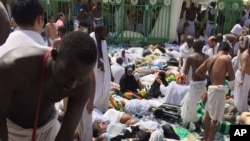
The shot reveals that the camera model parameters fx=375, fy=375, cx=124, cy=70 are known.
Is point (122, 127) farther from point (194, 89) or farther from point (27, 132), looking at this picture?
point (27, 132)

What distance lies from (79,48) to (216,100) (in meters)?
3.70

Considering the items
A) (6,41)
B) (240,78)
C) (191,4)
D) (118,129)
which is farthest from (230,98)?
(191,4)

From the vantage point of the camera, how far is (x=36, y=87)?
2.02 metres

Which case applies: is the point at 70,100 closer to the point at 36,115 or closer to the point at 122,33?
the point at 36,115

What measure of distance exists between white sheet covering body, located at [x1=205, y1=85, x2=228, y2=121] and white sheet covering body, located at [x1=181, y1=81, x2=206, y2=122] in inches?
19.5

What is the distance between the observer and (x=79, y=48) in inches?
69.9

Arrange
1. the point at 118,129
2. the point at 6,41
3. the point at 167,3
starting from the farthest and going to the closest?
the point at 167,3, the point at 118,129, the point at 6,41

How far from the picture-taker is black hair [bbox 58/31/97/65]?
176 centimetres

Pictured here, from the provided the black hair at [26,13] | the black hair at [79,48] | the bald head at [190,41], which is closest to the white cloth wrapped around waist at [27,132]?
the black hair at [79,48]

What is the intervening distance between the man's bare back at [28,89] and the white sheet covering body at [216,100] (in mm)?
3292

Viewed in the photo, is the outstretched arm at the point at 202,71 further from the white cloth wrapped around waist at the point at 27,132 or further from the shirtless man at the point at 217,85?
the white cloth wrapped around waist at the point at 27,132

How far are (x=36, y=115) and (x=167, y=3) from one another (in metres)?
10.9

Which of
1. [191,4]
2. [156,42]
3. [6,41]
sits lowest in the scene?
[156,42]

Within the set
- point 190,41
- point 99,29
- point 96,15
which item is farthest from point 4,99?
point 96,15
